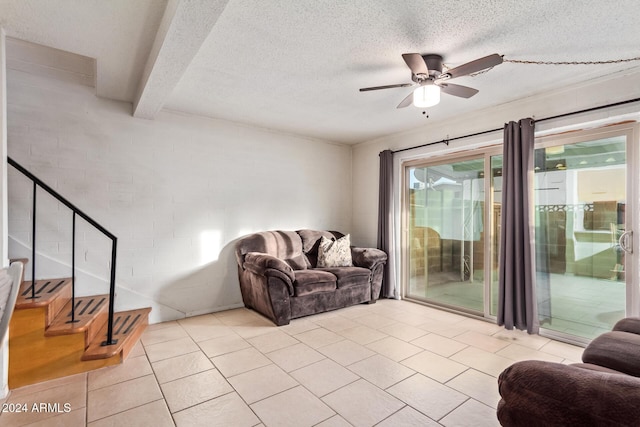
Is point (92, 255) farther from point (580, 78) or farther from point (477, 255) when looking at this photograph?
point (580, 78)

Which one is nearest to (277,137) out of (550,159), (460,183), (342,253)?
(342,253)

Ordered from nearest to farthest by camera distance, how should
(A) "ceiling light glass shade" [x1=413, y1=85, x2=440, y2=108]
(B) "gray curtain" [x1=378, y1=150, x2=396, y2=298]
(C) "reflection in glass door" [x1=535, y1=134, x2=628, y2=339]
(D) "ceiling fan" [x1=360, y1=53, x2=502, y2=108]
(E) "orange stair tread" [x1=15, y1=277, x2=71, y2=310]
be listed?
(D) "ceiling fan" [x1=360, y1=53, x2=502, y2=108]
(E) "orange stair tread" [x1=15, y1=277, x2=71, y2=310]
(A) "ceiling light glass shade" [x1=413, y1=85, x2=440, y2=108]
(C) "reflection in glass door" [x1=535, y1=134, x2=628, y2=339]
(B) "gray curtain" [x1=378, y1=150, x2=396, y2=298]

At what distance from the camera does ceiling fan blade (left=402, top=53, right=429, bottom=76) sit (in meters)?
1.96

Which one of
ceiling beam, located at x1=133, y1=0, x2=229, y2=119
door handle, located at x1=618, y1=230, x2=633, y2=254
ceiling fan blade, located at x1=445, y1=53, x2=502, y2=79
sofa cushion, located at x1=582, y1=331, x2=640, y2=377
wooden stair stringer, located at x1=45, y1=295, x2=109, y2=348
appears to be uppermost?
ceiling beam, located at x1=133, y1=0, x2=229, y2=119

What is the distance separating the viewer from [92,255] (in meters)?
3.14

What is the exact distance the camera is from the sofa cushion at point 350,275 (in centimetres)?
388

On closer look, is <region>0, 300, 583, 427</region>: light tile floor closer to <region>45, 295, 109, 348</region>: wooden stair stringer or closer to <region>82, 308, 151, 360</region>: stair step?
<region>82, 308, 151, 360</region>: stair step

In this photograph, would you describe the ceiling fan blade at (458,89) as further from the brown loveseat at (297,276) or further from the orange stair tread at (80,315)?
the orange stair tread at (80,315)

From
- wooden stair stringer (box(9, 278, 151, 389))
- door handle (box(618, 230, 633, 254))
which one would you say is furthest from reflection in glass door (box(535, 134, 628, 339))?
wooden stair stringer (box(9, 278, 151, 389))

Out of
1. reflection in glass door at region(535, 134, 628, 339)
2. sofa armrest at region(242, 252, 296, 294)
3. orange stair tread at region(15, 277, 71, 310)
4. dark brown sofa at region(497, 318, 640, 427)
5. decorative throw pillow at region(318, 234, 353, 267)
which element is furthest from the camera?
decorative throw pillow at region(318, 234, 353, 267)

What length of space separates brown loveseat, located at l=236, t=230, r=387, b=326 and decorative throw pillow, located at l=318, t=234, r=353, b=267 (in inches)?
4.0

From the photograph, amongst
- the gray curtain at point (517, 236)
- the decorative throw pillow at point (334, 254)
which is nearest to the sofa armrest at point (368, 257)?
the decorative throw pillow at point (334, 254)

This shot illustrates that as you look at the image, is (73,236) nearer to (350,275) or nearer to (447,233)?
(350,275)

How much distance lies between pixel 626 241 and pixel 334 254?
297 centimetres
